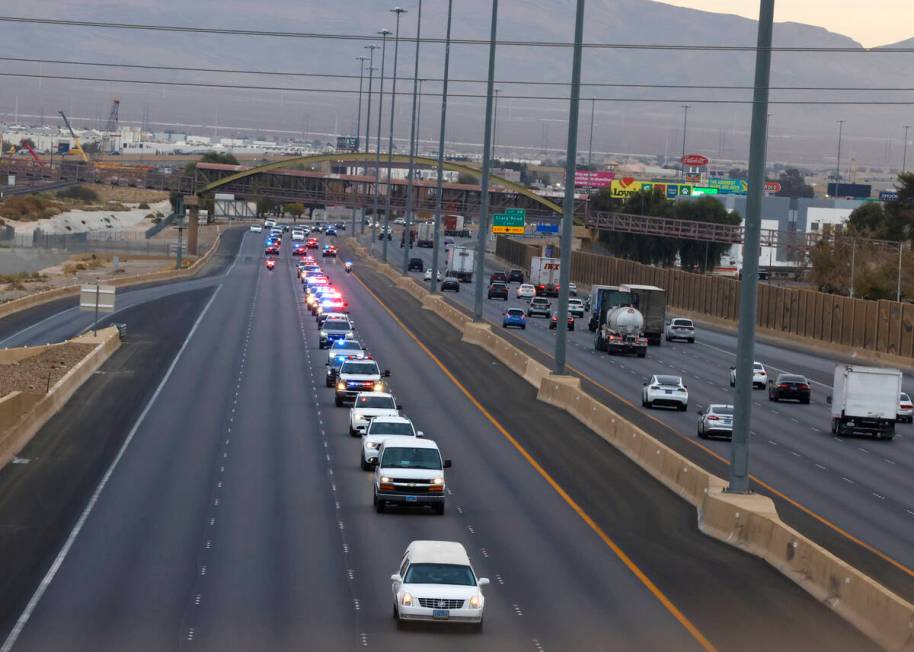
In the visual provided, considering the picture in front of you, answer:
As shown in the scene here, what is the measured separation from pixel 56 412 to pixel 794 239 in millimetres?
105006

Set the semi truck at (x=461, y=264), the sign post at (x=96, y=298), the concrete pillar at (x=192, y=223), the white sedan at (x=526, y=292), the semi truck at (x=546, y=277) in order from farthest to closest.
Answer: the concrete pillar at (x=192, y=223), the semi truck at (x=461, y=264), the semi truck at (x=546, y=277), the white sedan at (x=526, y=292), the sign post at (x=96, y=298)

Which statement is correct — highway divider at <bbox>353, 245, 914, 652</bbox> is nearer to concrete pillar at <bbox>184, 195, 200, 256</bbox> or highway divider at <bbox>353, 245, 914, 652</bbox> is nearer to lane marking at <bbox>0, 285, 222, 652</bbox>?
lane marking at <bbox>0, 285, 222, 652</bbox>

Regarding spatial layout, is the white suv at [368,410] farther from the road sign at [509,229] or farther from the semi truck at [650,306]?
the road sign at [509,229]

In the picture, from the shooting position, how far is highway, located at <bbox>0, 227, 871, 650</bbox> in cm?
2117

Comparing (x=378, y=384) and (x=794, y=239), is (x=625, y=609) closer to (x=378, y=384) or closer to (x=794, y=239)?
(x=378, y=384)

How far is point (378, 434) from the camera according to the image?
123ft

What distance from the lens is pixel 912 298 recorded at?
11288cm

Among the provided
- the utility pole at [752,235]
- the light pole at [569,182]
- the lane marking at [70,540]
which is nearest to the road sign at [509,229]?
the lane marking at [70,540]

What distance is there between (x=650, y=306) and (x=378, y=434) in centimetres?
4608

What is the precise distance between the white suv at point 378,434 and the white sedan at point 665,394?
672 inches

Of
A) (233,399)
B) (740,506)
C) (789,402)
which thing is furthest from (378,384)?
(740,506)

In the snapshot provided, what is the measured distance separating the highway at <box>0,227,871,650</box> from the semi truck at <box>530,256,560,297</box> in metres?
67.9

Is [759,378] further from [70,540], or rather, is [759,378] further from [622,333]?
[70,540]

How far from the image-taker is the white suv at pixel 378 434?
36.8 meters
